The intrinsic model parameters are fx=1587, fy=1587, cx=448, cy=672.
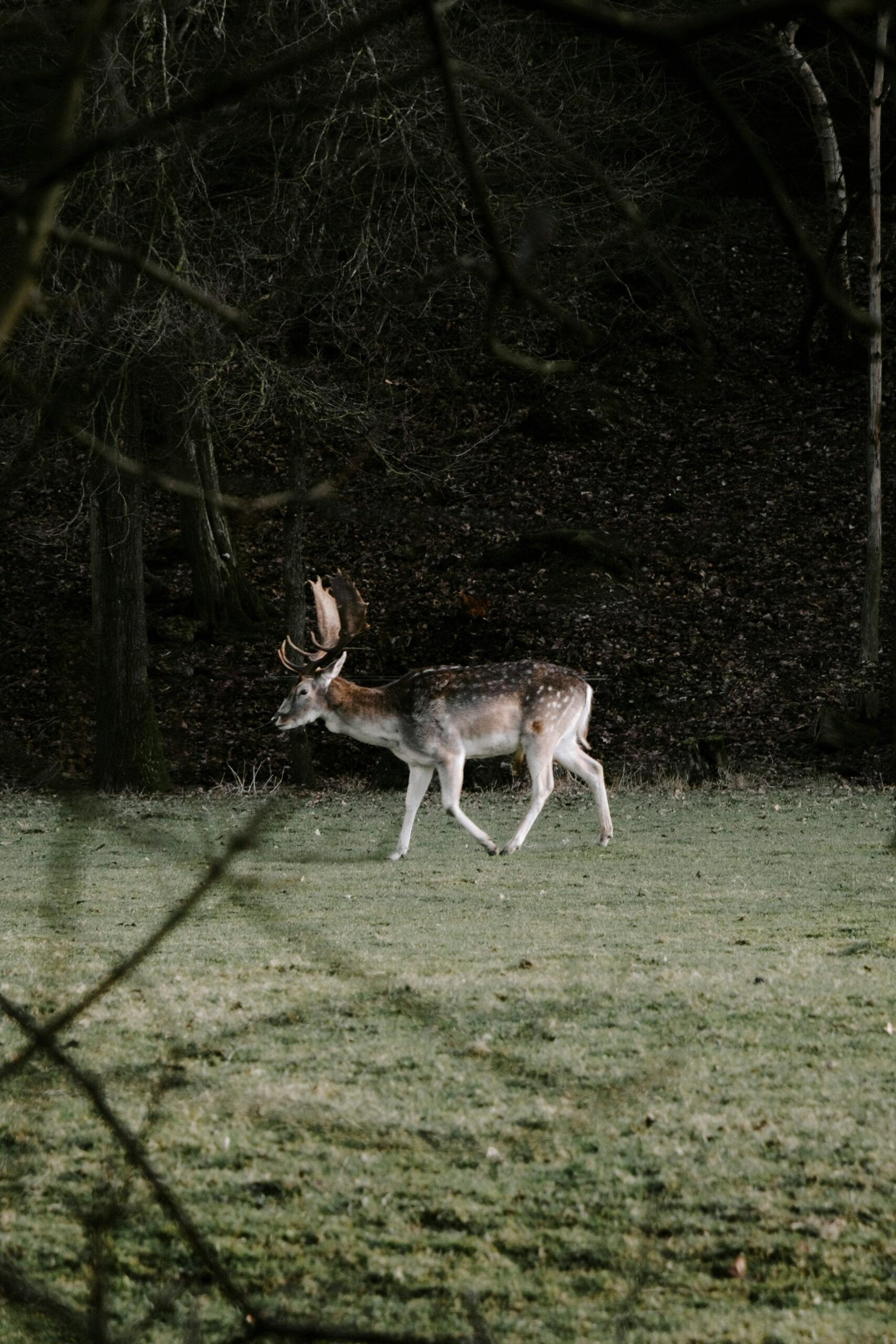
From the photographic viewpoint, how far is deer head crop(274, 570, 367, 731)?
42.4 feet

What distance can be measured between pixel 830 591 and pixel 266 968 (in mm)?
16955

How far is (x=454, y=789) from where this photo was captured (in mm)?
12375

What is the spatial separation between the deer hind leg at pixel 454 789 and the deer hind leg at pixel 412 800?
139 millimetres

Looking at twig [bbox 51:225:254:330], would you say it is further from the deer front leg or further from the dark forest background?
the deer front leg

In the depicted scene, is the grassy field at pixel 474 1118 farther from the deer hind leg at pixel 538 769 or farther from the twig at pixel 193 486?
the deer hind leg at pixel 538 769

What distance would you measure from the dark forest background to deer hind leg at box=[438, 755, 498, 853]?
107 inches

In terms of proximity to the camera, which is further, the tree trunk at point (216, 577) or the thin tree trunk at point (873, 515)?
the tree trunk at point (216, 577)

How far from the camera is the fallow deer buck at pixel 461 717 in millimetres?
12477

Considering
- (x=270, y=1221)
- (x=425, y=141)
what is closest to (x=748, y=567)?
(x=425, y=141)

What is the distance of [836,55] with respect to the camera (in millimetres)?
25516

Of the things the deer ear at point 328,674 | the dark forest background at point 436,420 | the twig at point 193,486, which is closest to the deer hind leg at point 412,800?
the deer ear at point 328,674

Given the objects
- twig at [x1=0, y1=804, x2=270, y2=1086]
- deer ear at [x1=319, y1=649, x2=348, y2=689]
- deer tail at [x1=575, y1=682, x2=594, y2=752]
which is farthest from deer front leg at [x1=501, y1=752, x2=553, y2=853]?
twig at [x1=0, y1=804, x2=270, y2=1086]

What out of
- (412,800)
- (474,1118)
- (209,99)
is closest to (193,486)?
(209,99)

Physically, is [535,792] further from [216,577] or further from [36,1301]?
[216,577]
